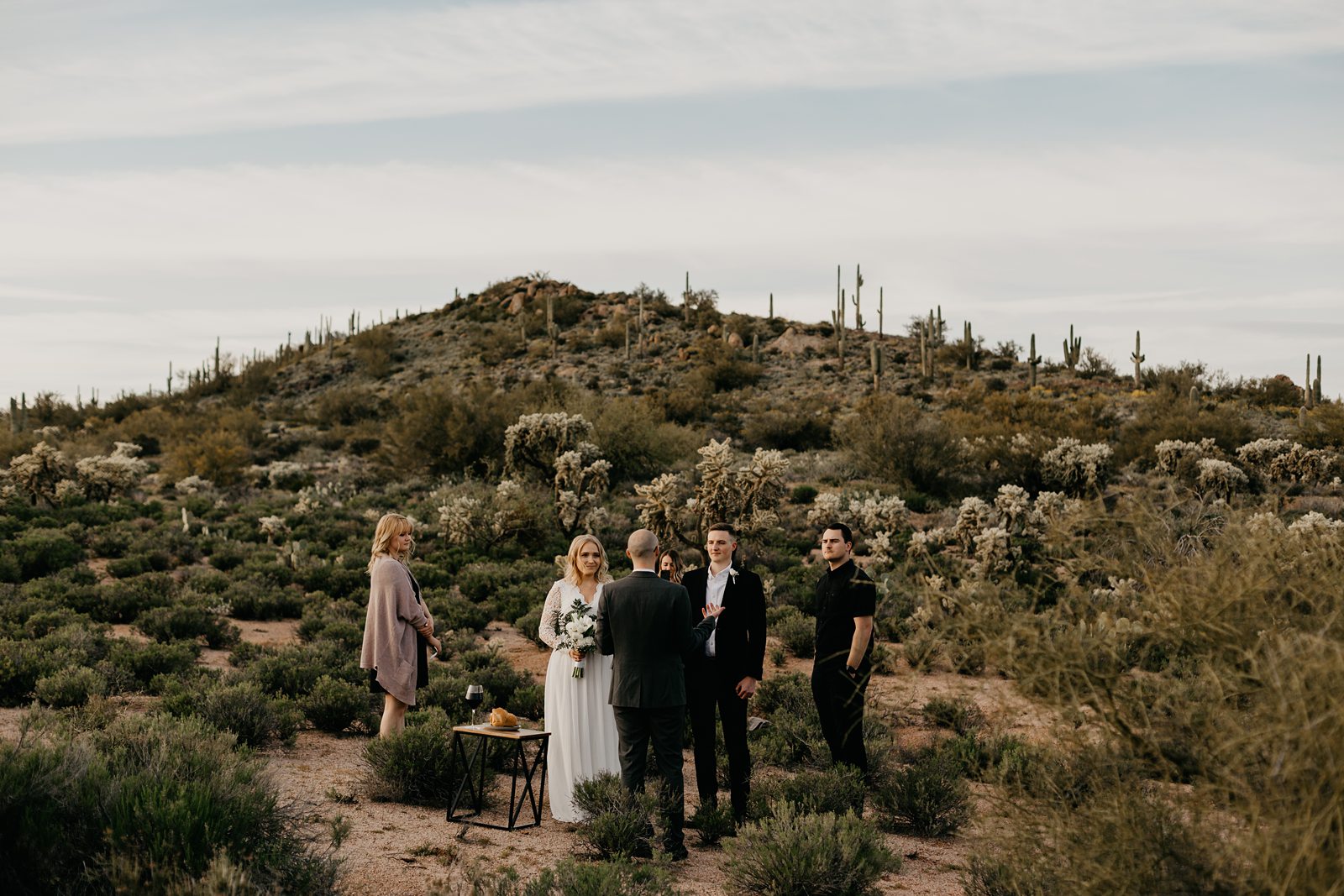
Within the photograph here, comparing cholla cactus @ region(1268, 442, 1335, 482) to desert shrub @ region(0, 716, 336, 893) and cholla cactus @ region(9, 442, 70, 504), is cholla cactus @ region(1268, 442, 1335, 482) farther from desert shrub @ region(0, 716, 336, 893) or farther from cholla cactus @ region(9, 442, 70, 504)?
cholla cactus @ region(9, 442, 70, 504)

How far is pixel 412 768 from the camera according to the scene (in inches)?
320

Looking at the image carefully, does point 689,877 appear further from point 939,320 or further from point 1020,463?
point 939,320

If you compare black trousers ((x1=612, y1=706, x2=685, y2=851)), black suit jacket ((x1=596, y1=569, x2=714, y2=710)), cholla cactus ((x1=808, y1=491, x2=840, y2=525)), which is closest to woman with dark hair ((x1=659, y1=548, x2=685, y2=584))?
black suit jacket ((x1=596, y1=569, x2=714, y2=710))

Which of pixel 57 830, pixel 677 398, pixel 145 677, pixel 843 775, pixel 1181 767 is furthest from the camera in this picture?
pixel 677 398

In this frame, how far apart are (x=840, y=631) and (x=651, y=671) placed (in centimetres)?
147

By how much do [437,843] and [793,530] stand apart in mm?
16823

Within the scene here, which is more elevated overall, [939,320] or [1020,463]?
[939,320]

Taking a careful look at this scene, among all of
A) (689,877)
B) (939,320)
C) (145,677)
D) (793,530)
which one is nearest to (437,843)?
(689,877)

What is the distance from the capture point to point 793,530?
23.3m

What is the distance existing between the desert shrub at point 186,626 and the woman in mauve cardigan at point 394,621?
7043 millimetres

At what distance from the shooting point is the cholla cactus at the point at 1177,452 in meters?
26.9

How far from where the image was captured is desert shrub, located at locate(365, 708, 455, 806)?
8109 millimetres

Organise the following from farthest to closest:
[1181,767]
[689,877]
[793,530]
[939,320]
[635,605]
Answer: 1. [939,320]
2. [793,530]
3. [635,605]
4. [689,877]
5. [1181,767]

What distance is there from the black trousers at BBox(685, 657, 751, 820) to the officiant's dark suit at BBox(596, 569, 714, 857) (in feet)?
1.97
